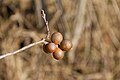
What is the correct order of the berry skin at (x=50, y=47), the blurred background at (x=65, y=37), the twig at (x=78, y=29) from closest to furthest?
the berry skin at (x=50, y=47) → the twig at (x=78, y=29) → the blurred background at (x=65, y=37)

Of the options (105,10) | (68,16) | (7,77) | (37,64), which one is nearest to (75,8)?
(68,16)

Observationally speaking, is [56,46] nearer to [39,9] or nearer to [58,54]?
[58,54]

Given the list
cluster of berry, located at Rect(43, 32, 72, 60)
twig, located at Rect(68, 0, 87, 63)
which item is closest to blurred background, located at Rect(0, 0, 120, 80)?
twig, located at Rect(68, 0, 87, 63)

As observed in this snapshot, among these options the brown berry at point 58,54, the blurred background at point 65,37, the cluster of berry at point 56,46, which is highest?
the blurred background at point 65,37

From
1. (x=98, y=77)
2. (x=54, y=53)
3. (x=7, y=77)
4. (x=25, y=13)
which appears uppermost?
(x=25, y=13)

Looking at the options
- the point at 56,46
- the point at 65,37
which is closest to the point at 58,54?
A: the point at 56,46

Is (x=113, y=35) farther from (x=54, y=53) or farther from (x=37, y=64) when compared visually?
(x=54, y=53)

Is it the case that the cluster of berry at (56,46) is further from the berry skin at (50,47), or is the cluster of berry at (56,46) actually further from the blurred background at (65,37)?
the blurred background at (65,37)

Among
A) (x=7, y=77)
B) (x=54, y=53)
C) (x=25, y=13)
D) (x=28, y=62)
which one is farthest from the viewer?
(x=25, y=13)

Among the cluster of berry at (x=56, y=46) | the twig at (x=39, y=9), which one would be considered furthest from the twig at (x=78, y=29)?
the cluster of berry at (x=56, y=46)
